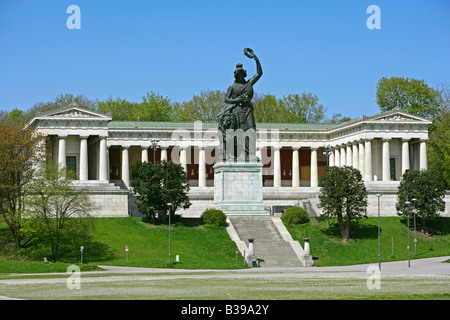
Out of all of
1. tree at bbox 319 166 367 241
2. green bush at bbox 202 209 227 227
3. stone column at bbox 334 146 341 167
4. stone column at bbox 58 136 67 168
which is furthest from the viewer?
stone column at bbox 334 146 341 167

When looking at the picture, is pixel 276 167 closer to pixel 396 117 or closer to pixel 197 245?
pixel 396 117

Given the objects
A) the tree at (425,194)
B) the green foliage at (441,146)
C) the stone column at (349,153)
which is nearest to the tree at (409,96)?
the green foliage at (441,146)

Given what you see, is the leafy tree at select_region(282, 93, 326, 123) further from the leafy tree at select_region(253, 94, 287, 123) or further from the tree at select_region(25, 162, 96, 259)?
the tree at select_region(25, 162, 96, 259)

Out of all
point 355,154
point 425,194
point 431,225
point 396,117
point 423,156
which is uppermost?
point 396,117

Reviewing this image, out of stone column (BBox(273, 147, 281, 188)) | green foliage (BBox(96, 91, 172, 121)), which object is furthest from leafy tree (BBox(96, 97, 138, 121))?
stone column (BBox(273, 147, 281, 188))

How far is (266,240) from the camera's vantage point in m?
66.0

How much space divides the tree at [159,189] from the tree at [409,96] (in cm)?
5236

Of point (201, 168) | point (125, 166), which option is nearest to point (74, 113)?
point (125, 166)

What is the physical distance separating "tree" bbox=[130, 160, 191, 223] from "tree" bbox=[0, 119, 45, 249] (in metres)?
10.5

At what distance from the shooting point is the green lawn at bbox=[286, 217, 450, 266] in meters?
65.4

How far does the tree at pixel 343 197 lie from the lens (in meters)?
73.6

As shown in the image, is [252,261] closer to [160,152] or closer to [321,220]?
[321,220]

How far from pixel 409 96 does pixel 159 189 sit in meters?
56.1

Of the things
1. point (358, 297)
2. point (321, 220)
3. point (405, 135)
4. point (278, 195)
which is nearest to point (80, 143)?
point (278, 195)
